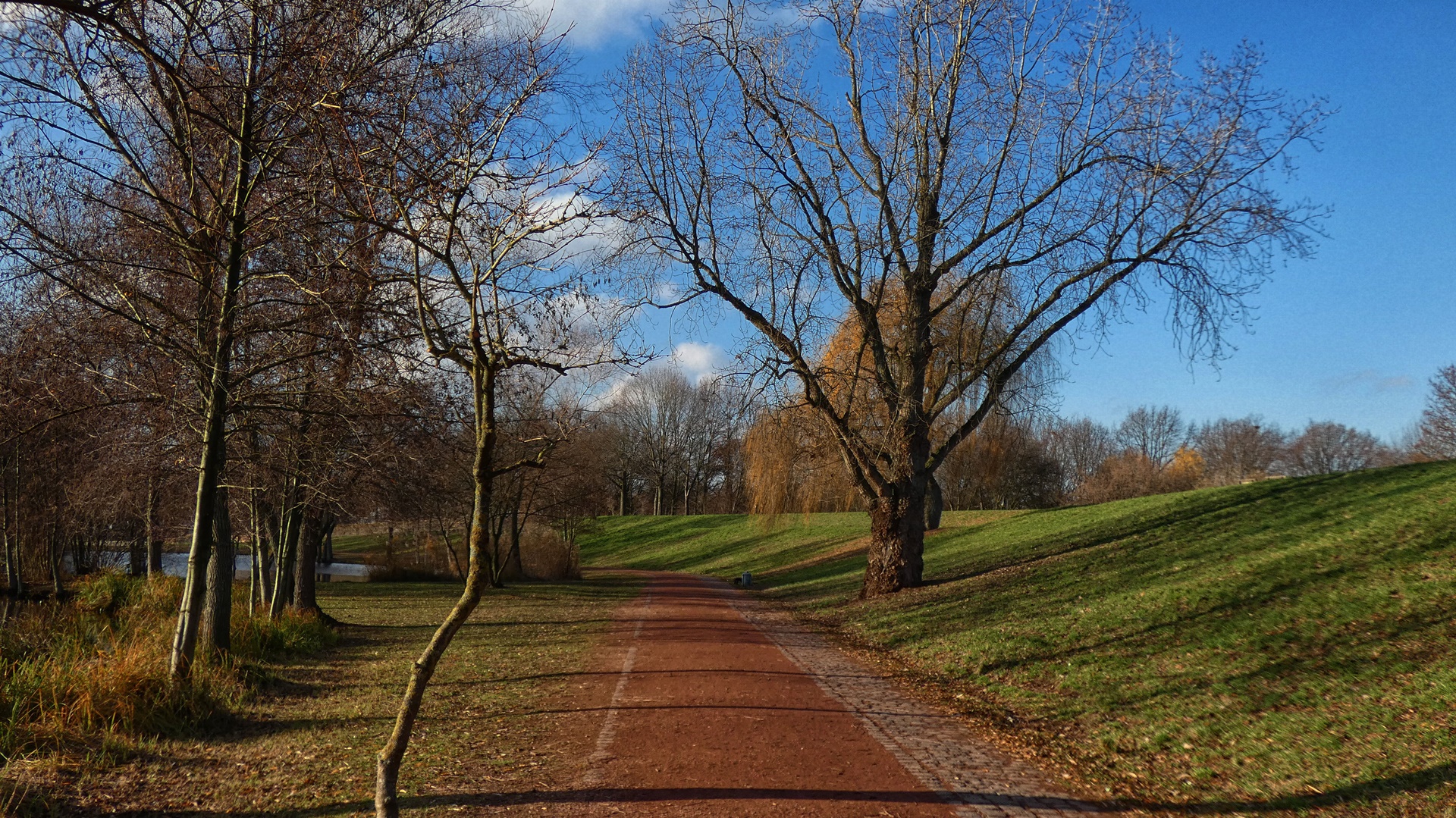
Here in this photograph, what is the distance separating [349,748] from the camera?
23.1 ft

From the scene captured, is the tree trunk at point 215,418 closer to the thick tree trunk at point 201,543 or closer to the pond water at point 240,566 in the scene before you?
the thick tree trunk at point 201,543

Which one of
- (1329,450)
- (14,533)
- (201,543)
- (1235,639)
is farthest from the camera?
(1329,450)

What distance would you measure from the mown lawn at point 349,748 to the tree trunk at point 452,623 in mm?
831

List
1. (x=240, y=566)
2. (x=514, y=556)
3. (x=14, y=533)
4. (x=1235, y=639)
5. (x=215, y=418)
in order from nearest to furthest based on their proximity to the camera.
Result: (x=215, y=418)
(x=1235, y=639)
(x=14, y=533)
(x=514, y=556)
(x=240, y=566)

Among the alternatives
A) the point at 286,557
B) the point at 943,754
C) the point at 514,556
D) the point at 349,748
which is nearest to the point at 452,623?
the point at 349,748

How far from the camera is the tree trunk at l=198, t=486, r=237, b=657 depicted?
9781mm

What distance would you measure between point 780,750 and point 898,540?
10557 millimetres

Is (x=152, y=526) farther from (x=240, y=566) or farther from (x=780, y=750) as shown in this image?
(x=240, y=566)

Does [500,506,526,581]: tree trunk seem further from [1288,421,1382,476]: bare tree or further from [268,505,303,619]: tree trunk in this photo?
[1288,421,1382,476]: bare tree

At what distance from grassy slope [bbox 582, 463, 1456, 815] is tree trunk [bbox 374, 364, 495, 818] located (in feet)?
15.2

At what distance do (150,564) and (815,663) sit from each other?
60.8ft

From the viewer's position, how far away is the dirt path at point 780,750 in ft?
18.5

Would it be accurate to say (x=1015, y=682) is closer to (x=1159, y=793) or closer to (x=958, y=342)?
(x=1159, y=793)

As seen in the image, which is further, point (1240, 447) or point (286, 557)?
point (1240, 447)
